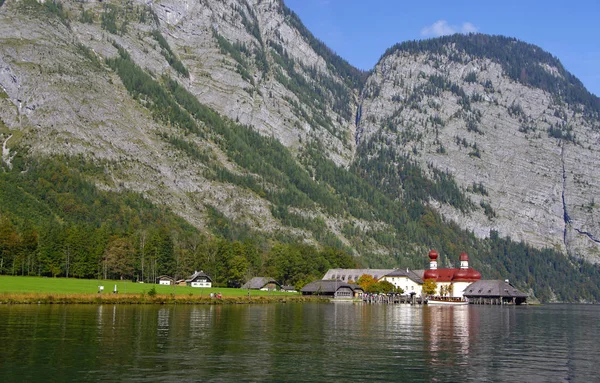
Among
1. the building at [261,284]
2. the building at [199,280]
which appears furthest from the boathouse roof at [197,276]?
the building at [261,284]

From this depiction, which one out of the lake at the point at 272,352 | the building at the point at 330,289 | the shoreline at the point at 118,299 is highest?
the building at the point at 330,289

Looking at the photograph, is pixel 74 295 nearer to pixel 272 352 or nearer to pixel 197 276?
pixel 272 352

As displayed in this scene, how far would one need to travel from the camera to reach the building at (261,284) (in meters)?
188

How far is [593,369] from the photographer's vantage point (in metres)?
46.6

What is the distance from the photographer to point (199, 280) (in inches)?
7239

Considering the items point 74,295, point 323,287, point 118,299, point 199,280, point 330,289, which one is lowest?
point 118,299

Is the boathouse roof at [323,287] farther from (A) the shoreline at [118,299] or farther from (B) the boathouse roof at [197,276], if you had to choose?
(A) the shoreline at [118,299]

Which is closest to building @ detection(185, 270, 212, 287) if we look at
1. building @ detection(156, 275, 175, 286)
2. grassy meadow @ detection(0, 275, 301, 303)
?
building @ detection(156, 275, 175, 286)

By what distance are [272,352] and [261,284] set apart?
13874cm

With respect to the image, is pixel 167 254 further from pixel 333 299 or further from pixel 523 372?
pixel 523 372

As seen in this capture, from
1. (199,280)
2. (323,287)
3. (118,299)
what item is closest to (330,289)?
(323,287)

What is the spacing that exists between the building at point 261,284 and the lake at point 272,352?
358 ft

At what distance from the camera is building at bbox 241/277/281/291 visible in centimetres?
18800

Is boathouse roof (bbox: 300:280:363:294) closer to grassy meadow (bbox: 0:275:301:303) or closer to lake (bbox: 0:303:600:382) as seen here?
grassy meadow (bbox: 0:275:301:303)
